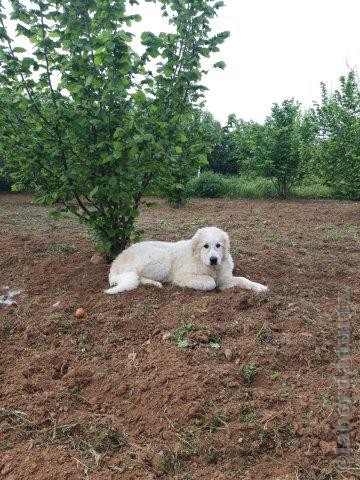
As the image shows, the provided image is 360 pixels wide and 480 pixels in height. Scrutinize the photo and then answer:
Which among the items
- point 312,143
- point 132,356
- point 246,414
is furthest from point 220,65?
point 312,143

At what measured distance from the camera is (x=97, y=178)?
Result: 218 inches

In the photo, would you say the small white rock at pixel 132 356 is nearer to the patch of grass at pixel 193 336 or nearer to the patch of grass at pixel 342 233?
the patch of grass at pixel 193 336

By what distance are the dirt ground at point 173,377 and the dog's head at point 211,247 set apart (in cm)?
41

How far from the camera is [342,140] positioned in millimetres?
11609

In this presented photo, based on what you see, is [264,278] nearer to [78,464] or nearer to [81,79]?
[81,79]

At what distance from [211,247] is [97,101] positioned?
2.12m

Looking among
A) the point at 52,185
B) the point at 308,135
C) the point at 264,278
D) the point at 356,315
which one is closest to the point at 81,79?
the point at 52,185

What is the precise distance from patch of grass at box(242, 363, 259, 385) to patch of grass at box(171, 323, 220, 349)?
0.44 m

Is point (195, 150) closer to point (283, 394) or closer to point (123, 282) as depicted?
point (123, 282)

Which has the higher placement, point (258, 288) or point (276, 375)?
point (258, 288)

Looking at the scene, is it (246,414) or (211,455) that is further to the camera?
(246,414)

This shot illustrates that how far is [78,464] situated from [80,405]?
2.26ft

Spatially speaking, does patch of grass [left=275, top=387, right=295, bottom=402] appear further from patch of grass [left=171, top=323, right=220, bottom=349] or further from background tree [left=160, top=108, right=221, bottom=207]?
background tree [left=160, top=108, right=221, bottom=207]

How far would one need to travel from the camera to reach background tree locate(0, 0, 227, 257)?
5.05 meters
